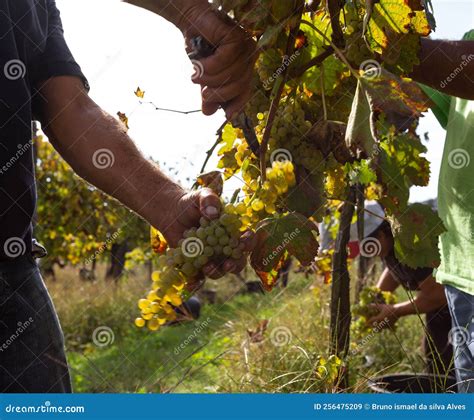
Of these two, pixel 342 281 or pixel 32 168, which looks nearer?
pixel 32 168

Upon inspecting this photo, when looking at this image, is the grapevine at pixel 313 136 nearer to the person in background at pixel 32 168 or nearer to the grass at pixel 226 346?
the person in background at pixel 32 168

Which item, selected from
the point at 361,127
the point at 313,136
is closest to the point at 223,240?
the point at 361,127

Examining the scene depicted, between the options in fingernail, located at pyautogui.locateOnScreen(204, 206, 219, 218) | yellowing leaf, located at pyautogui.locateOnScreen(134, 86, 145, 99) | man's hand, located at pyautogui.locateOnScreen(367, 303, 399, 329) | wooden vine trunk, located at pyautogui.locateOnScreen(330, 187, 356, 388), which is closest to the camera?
fingernail, located at pyautogui.locateOnScreen(204, 206, 219, 218)

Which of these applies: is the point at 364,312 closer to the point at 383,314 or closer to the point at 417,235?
the point at 383,314

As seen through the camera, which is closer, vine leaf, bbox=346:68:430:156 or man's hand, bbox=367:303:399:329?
vine leaf, bbox=346:68:430:156

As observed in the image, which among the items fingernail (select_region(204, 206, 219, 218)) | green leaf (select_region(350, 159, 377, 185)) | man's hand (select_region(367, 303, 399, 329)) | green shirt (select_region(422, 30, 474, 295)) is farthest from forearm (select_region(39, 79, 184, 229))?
man's hand (select_region(367, 303, 399, 329))

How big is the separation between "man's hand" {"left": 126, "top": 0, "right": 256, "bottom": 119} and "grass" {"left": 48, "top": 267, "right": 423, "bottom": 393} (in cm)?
99

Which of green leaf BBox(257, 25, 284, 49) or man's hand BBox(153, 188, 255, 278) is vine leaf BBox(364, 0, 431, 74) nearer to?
green leaf BBox(257, 25, 284, 49)

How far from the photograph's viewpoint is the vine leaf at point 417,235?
1236mm

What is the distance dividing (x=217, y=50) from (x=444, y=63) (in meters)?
0.60

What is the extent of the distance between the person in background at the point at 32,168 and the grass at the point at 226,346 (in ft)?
1.01

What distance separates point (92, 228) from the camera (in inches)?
375

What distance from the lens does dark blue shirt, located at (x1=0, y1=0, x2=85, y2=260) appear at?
1497 millimetres

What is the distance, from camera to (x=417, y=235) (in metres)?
1.23
